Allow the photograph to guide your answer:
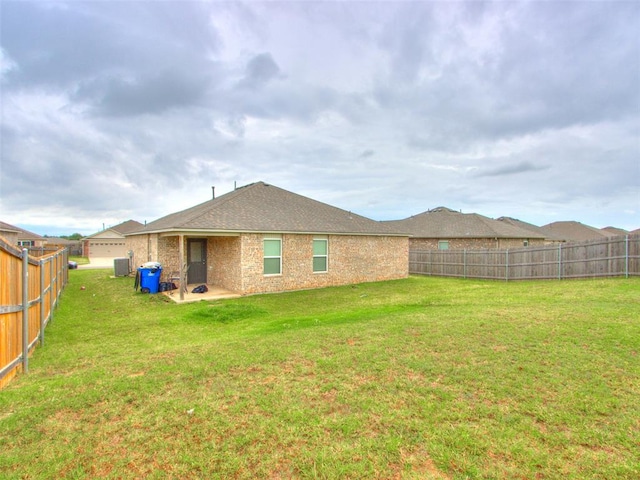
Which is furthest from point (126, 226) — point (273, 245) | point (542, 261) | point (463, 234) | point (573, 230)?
point (573, 230)

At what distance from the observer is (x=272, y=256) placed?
14.3 m

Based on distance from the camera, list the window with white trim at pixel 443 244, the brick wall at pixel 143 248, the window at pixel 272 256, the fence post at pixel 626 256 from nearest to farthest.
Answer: the fence post at pixel 626 256 → the window at pixel 272 256 → the brick wall at pixel 143 248 → the window with white trim at pixel 443 244

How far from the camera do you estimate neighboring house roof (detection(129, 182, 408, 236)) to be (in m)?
13.4

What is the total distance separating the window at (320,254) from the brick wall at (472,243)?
460 inches

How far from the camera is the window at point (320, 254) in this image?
1552cm

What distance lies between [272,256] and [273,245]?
0.47 metres

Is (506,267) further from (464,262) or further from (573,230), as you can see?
(573,230)

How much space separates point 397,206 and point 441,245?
690 centimetres

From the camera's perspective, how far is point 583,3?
10219 millimetres

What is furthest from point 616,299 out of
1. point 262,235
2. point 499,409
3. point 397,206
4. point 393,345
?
point 397,206

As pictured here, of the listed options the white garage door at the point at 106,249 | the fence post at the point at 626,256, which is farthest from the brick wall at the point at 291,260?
the white garage door at the point at 106,249

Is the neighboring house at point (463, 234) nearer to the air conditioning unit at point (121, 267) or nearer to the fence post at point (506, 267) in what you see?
the fence post at point (506, 267)

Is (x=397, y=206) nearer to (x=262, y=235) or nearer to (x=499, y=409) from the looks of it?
(x=262, y=235)

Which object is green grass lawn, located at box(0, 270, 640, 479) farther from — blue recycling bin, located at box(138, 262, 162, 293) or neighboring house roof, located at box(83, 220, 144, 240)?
neighboring house roof, located at box(83, 220, 144, 240)
